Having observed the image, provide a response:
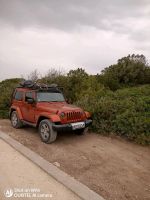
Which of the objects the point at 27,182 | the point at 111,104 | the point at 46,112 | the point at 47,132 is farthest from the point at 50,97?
the point at 27,182

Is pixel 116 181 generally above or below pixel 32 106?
below

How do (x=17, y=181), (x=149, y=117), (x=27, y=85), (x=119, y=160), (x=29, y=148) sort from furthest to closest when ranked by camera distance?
(x=27, y=85) → (x=149, y=117) → (x=29, y=148) → (x=119, y=160) → (x=17, y=181)

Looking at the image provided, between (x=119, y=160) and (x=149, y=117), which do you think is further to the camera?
(x=149, y=117)

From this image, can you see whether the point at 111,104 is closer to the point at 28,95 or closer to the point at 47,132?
the point at 47,132

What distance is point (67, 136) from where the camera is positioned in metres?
8.34

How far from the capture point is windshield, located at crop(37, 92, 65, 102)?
8.34 m

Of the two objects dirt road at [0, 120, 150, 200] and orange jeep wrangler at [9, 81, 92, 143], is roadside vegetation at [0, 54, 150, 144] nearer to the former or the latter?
dirt road at [0, 120, 150, 200]

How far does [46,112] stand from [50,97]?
3.88ft

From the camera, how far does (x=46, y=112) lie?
7559 mm

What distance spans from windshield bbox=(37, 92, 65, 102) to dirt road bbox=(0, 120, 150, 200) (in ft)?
4.50

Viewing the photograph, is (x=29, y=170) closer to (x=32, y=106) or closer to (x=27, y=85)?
(x=32, y=106)

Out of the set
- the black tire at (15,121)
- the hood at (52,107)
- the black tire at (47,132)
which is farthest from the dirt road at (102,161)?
the hood at (52,107)

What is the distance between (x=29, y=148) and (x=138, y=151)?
3.33 meters

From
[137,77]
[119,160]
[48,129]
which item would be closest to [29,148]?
[48,129]
